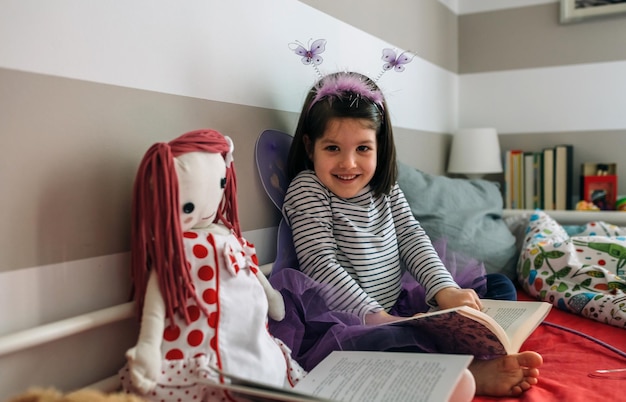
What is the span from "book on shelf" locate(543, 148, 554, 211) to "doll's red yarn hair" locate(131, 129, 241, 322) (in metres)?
1.67

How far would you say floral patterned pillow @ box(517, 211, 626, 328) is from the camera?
4.09 ft

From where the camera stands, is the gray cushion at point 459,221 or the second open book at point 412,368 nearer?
the second open book at point 412,368

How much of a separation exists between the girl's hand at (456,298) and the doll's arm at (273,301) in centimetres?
33

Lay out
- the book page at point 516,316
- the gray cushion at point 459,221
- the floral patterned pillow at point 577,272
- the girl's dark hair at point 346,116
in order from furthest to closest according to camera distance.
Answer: the gray cushion at point 459,221 → the floral patterned pillow at point 577,272 → the girl's dark hair at point 346,116 → the book page at point 516,316

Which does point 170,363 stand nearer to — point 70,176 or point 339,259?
point 70,176

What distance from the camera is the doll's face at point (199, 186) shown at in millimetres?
764

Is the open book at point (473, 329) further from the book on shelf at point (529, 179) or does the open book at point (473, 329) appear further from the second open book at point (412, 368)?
the book on shelf at point (529, 179)

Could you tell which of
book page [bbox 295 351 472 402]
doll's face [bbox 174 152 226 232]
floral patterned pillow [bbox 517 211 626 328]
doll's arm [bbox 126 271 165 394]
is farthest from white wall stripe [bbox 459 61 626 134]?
doll's arm [bbox 126 271 165 394]

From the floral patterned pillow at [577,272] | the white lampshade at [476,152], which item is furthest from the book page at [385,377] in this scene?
the white lampshade at [476,152]

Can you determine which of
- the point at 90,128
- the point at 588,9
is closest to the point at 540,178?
the point at 588,9

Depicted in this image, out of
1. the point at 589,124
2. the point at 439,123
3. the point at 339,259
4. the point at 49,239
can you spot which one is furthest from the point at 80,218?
the point at 589,124

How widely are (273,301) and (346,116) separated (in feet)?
1.29

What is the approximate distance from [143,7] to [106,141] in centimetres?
22

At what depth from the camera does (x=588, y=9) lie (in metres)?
2.00
